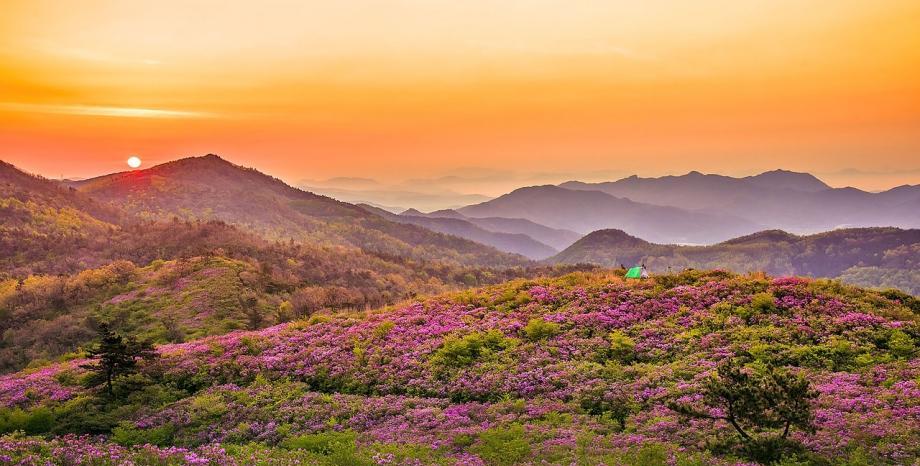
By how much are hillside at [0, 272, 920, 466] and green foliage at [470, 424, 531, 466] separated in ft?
0.15

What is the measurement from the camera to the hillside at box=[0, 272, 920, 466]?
12547mm

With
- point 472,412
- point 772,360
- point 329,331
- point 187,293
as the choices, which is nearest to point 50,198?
point 187,293

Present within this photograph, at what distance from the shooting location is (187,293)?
135 feet

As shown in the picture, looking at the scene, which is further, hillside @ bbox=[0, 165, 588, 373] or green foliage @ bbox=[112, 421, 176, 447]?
hillside @ bbox=[0, 165, 588, 373]

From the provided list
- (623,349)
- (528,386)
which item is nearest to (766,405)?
(528,386)

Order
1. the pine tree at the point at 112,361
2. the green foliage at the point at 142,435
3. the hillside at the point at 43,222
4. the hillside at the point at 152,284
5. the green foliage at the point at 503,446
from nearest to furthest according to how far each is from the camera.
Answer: the green foliage at the point at 503,446 → the green foliage at the point at 142,435 → the pine tree at the point at 112,361 → the hillside at the point at 152,284 → the hillside at the point at 43,222

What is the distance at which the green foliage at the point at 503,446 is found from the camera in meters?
12.5

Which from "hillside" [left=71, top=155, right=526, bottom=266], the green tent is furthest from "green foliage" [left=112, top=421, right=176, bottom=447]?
"hillside" [left=71, top=155, right=526, bottom=266]

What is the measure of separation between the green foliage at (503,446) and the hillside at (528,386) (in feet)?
0.15

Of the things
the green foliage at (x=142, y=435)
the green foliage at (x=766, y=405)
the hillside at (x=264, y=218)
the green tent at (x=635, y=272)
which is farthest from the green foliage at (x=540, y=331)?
the hillside at (x=264, y=218)

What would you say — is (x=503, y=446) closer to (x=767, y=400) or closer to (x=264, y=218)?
(x=767, y=400)

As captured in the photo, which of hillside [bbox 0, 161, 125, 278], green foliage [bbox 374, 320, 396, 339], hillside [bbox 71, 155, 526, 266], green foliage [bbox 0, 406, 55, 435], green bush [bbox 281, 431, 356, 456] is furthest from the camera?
hillside [bbox 71, 155, 526, 266]

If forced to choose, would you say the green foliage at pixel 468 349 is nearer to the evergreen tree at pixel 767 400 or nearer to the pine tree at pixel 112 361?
the evergreen tree at pixel 767 400

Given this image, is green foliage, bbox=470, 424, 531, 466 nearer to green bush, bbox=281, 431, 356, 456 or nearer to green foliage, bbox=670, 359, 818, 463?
green bush, bbox=281, 431, 356, 456
